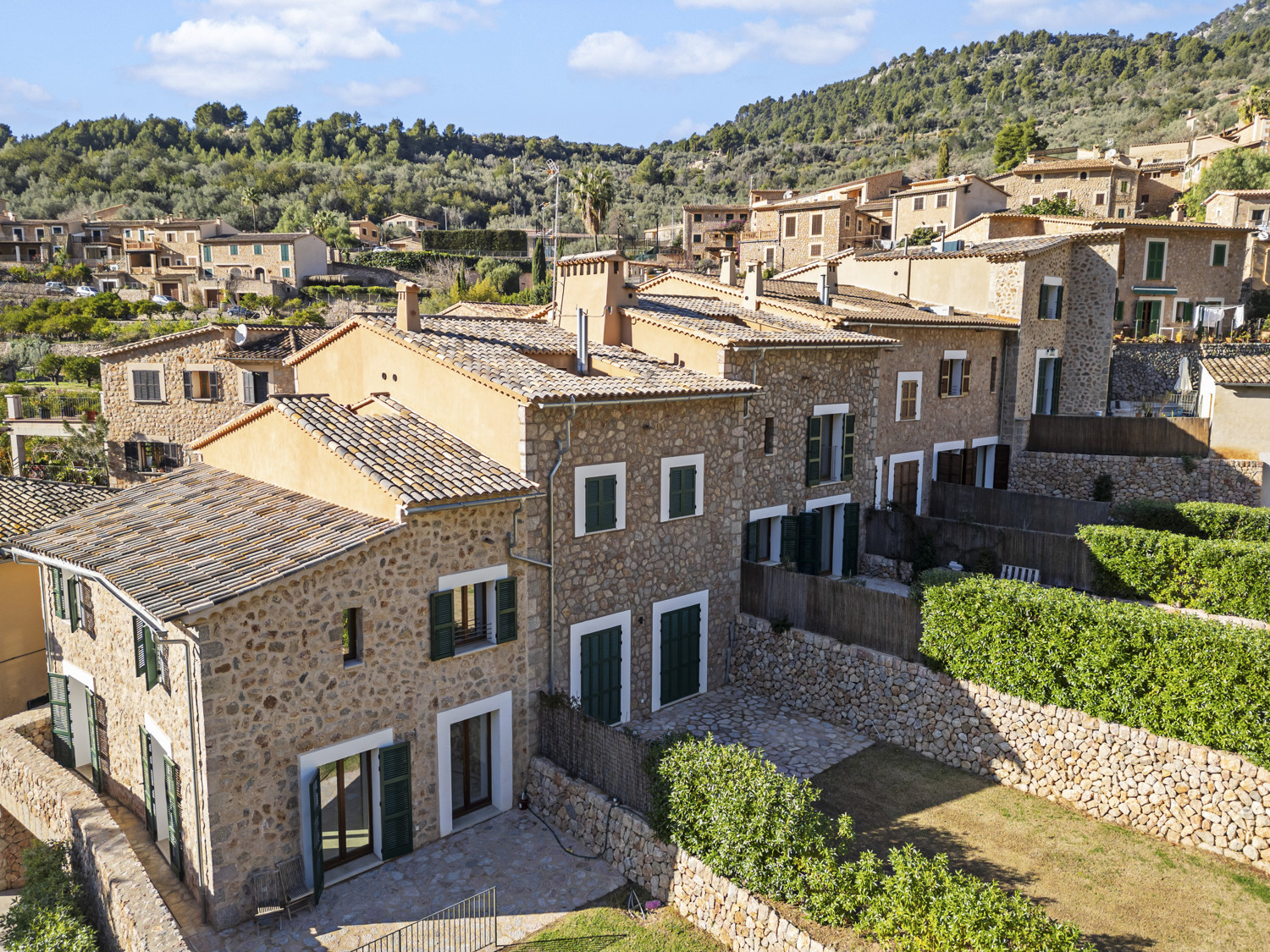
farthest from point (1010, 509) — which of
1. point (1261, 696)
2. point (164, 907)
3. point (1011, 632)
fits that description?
point (164, 907)

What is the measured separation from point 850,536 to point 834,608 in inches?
206

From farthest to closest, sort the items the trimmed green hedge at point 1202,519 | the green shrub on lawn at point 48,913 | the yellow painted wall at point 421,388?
the trimmed green hedge at point 1202,519
the yellow painted wall at point 421,388
the green shrub on lawn at point 48,913

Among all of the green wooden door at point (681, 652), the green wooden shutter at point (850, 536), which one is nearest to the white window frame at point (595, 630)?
the green wooden door at point (681, 652)

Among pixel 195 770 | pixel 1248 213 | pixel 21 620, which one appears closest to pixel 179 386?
pixel 21 620

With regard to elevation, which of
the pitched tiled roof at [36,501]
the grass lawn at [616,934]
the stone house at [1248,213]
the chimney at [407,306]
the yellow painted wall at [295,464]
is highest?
the stone house at [1248,213]

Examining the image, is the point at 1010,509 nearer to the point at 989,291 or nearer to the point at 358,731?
the point at 989,291

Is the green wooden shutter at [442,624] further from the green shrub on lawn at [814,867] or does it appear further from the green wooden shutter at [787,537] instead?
the green wooden shutter at [787,537]

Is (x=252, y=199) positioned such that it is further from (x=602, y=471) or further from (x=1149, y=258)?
(x=602, y=471)

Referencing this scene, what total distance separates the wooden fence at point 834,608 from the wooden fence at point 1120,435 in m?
15.2

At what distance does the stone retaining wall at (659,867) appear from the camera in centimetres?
1081

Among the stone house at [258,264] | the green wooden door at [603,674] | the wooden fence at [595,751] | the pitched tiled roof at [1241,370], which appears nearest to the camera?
the wooden fence at [595,751]

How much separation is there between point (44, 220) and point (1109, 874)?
10362 centimetres

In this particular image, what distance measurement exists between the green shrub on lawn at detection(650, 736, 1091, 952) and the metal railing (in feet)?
8.59

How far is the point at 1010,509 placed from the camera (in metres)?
25.2
